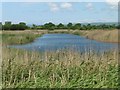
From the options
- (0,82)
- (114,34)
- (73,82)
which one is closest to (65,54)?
(73,82)

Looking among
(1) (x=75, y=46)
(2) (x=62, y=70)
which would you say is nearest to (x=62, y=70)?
(2) (x=62, y=70)

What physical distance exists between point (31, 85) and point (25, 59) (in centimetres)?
132

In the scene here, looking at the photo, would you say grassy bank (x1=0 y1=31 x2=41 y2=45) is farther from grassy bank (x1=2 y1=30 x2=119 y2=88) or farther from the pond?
grassy bank (x1=2 y1=30 x2=119 y2=88)

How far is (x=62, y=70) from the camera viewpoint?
19.0ft

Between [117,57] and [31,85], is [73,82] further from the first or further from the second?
[117,57]

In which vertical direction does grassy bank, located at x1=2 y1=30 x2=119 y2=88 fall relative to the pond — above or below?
below

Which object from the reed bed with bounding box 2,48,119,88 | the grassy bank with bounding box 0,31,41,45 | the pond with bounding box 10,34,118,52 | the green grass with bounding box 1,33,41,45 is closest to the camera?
the reed bed with bounding box 2,48,119,88

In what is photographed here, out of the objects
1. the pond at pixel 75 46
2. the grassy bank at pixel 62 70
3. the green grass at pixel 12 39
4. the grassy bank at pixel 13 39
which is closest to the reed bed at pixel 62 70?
the grassy bank at pixel 62 70

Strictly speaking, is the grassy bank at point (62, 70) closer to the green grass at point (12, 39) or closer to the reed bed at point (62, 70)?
Result: the reed bed at point (62, 70)

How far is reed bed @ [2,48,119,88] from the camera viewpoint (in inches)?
201

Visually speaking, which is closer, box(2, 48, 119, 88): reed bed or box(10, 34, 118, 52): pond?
box(2, 48, 119, 88): reed bed

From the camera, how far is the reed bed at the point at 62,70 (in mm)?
5102

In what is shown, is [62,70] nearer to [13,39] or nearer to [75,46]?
[75,46]

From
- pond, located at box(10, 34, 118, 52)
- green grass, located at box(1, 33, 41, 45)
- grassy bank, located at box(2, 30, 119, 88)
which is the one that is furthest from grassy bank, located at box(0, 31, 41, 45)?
grassy bank, located at box(2, 30, 119, 88)
